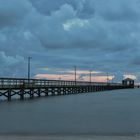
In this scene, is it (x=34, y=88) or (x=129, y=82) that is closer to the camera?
(x=34, y=88)

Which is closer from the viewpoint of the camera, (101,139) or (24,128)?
(101,139)

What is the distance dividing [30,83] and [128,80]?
367 feet

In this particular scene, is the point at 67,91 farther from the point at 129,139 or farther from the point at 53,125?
the point at 129,139

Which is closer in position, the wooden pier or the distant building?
Answer: the wooden pier

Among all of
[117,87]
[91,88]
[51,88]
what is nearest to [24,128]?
[51,88]

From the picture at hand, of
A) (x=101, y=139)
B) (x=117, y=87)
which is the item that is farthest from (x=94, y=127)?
(x=117, y=87)

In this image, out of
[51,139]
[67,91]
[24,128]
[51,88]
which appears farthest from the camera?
[67,91]

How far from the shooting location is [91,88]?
109 metres

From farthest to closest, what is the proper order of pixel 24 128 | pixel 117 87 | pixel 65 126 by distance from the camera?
1. pixel 117 87
2. pixel 65 126
3. pixel 24 128

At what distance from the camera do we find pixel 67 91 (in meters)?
85.5

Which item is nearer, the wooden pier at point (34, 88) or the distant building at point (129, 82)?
the wooden pier at point (34, 88)

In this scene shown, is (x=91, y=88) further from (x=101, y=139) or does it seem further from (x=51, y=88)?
(x=101, y=139)

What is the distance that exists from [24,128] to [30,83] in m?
39.6

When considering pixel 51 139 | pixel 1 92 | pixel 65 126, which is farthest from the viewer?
pixel 1 92
